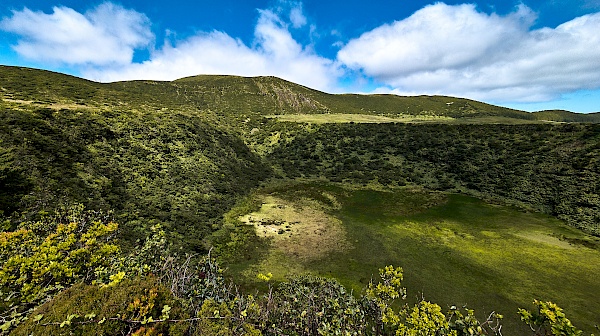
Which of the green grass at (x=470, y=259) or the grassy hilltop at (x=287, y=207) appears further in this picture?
the green grass at (x=470, y=259)

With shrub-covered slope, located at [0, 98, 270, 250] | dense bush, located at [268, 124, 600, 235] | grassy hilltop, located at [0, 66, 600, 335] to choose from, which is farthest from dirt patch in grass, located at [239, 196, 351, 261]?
dense bush, located at [268, 124, 600, 235]

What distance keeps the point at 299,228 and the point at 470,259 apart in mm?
14973

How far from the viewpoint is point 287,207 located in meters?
34.1

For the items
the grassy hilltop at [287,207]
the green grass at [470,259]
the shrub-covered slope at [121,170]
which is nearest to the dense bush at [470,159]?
the grassy hilltop at [287,207]

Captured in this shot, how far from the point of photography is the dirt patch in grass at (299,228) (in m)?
23.6

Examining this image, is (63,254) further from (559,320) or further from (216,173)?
(216,173)

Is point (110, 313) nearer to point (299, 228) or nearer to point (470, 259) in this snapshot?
point (299, 228)

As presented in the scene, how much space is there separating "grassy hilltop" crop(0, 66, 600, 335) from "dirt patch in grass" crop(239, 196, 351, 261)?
0.63 ft

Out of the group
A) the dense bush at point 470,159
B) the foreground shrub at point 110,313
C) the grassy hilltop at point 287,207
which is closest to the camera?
the foreground shrub at point 110,313

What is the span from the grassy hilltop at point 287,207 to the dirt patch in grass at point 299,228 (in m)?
0.19

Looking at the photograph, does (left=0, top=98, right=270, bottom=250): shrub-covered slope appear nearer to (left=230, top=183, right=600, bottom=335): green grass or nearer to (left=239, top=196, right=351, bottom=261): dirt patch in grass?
(left=239, top=196, right=351, bottom=261): dirt patch in grass

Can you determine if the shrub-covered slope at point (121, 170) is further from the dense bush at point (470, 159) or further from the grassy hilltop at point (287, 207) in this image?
the dense bush at point (470, 159)

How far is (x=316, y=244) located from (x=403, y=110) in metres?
96.5

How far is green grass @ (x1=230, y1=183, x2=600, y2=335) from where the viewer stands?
55.2ft
